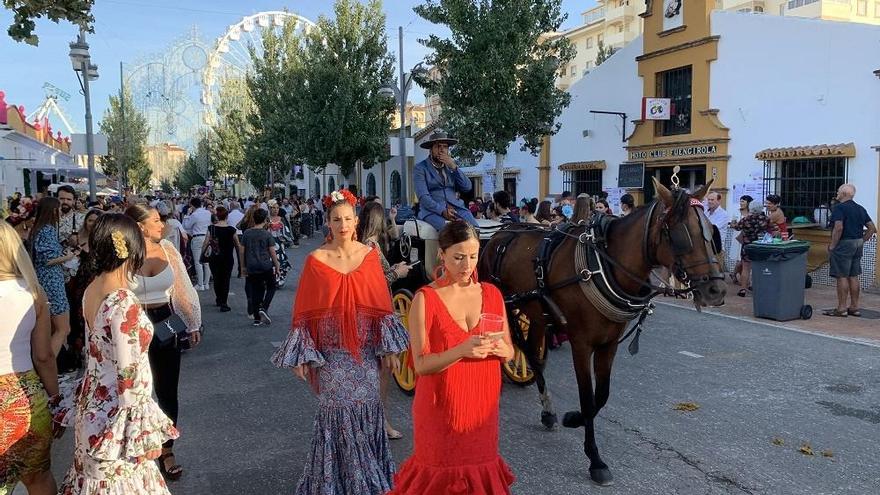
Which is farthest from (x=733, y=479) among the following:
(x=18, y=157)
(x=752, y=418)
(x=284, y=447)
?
(x=18, y=157)

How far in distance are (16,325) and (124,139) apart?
1522 inches

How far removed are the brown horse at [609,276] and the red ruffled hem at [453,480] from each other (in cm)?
171

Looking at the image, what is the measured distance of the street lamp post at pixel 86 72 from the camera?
598 inches

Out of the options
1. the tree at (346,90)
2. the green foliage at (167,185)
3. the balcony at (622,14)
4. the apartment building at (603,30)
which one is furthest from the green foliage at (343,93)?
the green foliage at (167,185)

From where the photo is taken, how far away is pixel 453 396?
2562mm

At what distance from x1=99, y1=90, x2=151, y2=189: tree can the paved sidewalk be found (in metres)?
32.2

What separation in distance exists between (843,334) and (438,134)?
20.9ft

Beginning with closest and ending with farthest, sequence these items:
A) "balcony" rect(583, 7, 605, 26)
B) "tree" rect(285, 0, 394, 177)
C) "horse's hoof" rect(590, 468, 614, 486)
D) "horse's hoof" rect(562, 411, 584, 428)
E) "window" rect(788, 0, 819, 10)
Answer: "horse's hoof" rect(590, 468, 614, 486)
"horse's hoof" rect(562, 411, 584, 428)
"tree" rect(285, 0, 394, 177)
"window" rect(788, 0, 819, 10)
"balcony" rect(583, 7, 605, 26)

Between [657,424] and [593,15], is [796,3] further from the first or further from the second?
[657,424]

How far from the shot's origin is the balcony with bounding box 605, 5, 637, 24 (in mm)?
55156

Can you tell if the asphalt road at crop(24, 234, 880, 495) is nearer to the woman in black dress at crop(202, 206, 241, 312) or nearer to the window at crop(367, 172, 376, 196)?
the woman in black dress at crop(202, 206, 241, 312)

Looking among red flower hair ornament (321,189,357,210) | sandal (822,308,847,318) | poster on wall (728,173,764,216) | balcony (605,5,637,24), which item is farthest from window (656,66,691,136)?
balcony (605,5,637,24)

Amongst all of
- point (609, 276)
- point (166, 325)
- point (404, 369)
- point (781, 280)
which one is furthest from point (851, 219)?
point (166, 325)

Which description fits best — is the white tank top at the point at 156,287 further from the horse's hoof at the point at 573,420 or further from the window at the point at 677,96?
the window at the point at 677,96
